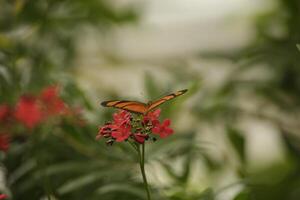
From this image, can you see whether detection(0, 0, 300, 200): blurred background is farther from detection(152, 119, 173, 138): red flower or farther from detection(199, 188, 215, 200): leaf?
detection(152, 119, 173, 138): red flower

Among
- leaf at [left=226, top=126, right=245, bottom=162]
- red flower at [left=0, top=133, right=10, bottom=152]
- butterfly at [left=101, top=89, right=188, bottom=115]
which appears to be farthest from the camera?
leaf at [left=226, top=126, right=245, bottom=162]

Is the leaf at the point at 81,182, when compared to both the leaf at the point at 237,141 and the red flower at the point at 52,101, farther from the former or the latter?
the leaf at the point at 237,141

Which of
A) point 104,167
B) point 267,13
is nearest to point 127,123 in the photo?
point 104,167

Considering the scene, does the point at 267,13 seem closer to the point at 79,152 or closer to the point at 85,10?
the point at 85,10

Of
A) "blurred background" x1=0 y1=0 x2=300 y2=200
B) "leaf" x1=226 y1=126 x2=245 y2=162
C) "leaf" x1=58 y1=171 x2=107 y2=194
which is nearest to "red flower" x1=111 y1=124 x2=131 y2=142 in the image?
"blurred background" x1=0 y1=0 x2=300 y2=200

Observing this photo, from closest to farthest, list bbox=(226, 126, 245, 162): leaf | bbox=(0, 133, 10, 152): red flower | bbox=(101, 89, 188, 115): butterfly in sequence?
1. bbox=(101, 89, 188, 115): butterfly
2. bbox=(0, 133, 10, 152): red flower
3. bbox=(226, 126, 245, 162): leaf

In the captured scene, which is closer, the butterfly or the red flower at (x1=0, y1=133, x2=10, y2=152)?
the butterfly

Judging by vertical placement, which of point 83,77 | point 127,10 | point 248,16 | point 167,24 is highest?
point 167,24
